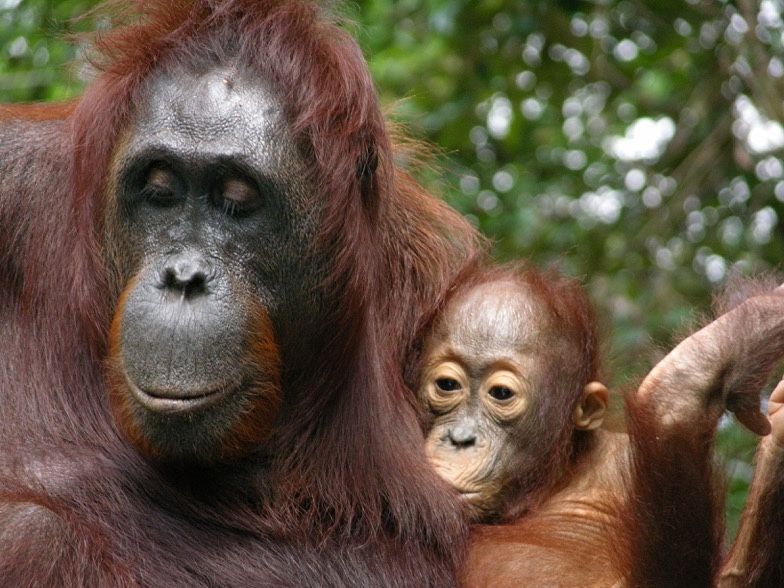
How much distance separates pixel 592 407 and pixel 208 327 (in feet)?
5.36

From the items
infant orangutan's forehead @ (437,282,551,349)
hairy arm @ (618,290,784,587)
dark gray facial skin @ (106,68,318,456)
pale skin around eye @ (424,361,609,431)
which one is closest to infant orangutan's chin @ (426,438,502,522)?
pale skin around eye @ (424,361,609,431)

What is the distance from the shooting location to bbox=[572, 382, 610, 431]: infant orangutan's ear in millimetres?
4129

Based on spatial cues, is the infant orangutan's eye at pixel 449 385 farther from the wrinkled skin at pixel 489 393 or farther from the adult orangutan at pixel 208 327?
the adult orangutan at pixel 208 327

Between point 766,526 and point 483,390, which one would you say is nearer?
point 766,526

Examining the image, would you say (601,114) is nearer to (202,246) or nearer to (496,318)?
(496,318)

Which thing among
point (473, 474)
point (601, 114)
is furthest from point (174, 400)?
point (601, 114)

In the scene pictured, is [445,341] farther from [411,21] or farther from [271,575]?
[411,21]

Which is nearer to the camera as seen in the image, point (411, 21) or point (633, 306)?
point (411, 21)

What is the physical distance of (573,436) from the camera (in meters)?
4.13

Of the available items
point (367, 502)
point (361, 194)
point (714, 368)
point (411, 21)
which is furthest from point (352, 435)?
point (411, 21)

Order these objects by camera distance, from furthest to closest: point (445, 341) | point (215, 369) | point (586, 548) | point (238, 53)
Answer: point (445, 341) < point (586, 548) < point (238, 53) < point (215, 369)

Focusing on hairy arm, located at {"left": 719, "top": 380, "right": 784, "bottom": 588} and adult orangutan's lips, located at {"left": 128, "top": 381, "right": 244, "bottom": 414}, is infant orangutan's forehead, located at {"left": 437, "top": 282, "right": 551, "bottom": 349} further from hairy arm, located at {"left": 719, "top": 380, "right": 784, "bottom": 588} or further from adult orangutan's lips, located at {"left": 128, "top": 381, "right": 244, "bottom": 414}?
adult orangutan's lips, located at {"left": 128, "top": 381, "right": 244, "bottom": 414}

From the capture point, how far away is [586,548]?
12.5 ft

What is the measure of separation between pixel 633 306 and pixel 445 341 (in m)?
3.74
